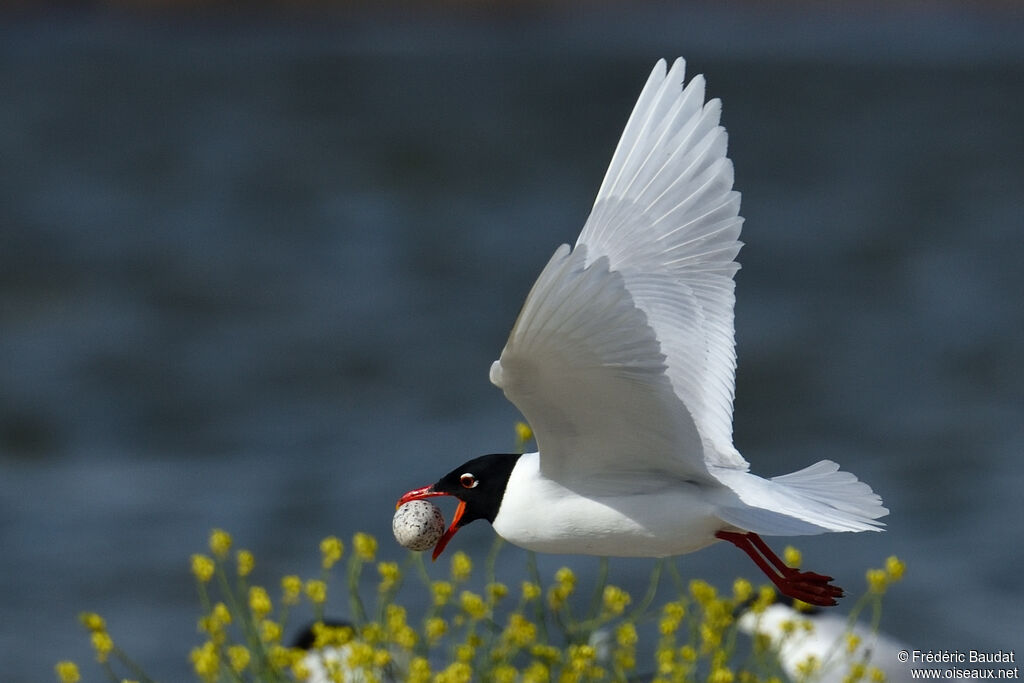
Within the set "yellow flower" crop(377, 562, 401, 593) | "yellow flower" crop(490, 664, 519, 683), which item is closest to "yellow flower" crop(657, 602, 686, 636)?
"yellow flower" crop(490, 664, 519, 683)

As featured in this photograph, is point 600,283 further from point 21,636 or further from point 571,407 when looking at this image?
point 21,636

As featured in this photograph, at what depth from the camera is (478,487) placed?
108 inches

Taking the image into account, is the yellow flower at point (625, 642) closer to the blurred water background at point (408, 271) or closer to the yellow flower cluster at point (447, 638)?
the yellow flower cluster at point (447, 638)

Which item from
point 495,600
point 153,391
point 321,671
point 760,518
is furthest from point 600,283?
point 153,391

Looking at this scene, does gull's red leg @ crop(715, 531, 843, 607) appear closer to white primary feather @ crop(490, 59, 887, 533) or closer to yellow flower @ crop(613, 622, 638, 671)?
white primary feather @ crop(490, 59, 887, 533)

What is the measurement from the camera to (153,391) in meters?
9.74

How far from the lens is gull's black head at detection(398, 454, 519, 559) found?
2.74 m

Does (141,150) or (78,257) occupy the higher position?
(141,150)

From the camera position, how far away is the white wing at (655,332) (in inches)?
94.9

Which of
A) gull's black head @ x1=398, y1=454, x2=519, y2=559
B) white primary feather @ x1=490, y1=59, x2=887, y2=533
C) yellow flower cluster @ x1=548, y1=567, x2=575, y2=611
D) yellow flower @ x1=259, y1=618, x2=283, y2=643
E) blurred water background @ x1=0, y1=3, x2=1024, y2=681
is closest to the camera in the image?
white primary feather @ x1=490, y1=59, x2=887, y2=533

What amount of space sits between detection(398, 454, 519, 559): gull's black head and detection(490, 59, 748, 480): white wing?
0.12m

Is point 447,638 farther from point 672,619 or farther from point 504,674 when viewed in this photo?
point 672,619

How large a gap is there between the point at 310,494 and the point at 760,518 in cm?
578

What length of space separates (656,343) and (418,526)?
2.00 ft
